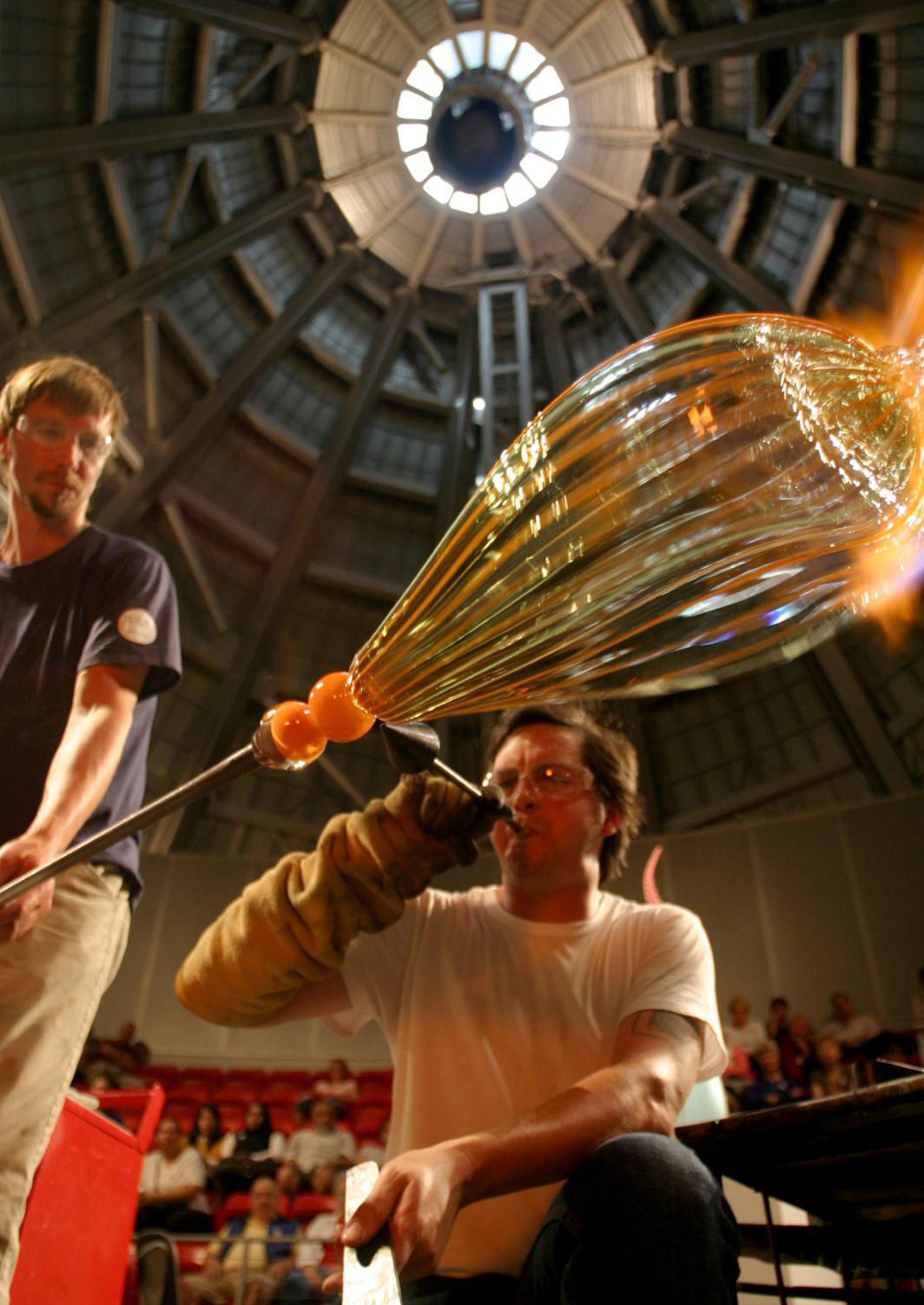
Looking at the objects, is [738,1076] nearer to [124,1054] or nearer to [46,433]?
[124,1054]

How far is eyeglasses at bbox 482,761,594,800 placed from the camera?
5.77 feet

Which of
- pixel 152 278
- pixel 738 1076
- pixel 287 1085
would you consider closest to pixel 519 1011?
pixel 738 1076

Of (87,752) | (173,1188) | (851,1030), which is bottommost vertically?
(173,1188)

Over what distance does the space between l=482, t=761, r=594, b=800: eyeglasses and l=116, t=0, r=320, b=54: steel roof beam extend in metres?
7.67

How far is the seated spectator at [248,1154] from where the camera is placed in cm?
510

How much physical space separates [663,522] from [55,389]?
4.62 ft

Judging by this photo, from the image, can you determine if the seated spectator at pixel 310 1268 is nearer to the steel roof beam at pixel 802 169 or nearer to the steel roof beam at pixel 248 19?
the steel roof beam at pixel 802 169

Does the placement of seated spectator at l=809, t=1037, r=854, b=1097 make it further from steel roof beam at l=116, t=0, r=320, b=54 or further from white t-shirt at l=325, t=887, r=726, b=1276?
steel roof beam at l=116, t=0, r=320, b=54

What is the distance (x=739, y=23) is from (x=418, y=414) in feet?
17.1

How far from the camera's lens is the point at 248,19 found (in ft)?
24.9

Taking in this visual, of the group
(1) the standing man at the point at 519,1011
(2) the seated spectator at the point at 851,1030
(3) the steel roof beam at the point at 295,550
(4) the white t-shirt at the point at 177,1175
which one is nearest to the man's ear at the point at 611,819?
(1) the standing man at the point at 519,1011

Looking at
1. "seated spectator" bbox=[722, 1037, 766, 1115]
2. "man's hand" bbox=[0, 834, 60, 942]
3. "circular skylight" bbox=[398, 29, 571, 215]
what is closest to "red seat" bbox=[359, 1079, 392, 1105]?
"seated spectator" bbox=[722, 1037, 766, 1115]

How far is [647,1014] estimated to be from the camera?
4.89 ft

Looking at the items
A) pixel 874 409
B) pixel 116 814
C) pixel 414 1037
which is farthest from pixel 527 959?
pixel 874 409
